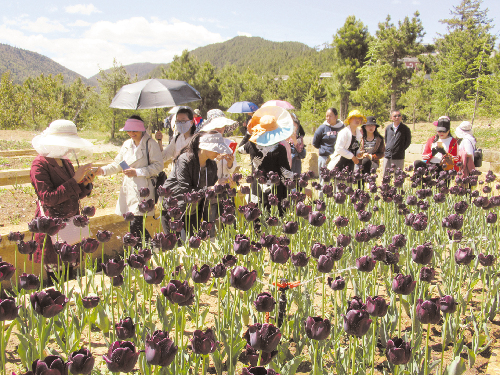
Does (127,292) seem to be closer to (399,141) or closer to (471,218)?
(471,218)

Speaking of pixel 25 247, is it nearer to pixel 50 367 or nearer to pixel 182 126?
pixel 50 367

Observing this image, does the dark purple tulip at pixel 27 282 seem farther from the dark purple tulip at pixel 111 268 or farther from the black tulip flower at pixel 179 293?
the black tulip flower at pixel 179 293

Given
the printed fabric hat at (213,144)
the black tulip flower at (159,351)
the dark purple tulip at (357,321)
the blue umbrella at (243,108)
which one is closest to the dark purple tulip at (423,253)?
the dark purple tulip at (357,321)

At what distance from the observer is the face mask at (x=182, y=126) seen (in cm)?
464

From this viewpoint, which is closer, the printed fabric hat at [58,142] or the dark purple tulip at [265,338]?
the dark purple tulip at [265,338]

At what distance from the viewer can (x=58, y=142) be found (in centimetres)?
303

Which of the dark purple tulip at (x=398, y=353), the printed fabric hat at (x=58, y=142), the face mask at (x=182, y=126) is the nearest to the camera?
the dark purple tulip at (x=398, y=353)

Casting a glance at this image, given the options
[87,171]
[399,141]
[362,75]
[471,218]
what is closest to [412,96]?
[362,75]

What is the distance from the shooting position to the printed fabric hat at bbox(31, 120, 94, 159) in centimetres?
304

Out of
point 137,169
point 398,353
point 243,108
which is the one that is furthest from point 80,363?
point 243,108

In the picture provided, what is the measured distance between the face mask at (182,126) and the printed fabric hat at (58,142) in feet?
5.08

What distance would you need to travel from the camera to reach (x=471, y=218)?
3977 millimetres

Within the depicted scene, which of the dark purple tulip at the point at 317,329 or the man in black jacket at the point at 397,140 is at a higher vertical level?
the man in black jacket at the point at 397,140

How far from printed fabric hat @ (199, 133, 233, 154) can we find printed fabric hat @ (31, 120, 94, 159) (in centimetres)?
97
